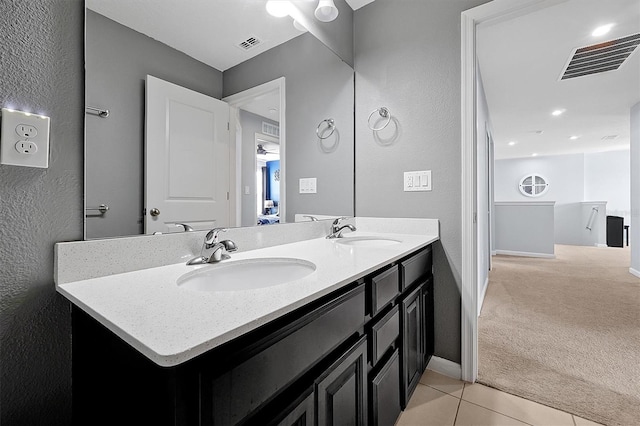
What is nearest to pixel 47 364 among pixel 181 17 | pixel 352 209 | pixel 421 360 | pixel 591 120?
pixel 181 17

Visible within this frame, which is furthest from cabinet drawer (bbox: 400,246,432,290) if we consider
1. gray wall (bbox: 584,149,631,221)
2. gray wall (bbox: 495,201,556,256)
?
gray wall (bbox: 584,149,631,221)

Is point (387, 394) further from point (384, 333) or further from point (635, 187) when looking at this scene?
point (635, 187)

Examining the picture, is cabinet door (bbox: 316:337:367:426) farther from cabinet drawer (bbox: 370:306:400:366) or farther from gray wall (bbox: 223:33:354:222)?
gray wall (bbox: 223:33:354:222)

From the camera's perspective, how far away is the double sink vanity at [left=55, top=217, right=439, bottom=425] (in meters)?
0.49

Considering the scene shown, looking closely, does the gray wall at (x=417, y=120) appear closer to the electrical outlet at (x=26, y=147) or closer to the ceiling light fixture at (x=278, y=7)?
the ceiling light fixture at (x=278, y=7)

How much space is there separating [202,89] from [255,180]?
0.43 meters

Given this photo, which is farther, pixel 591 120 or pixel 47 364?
pixel 591 120

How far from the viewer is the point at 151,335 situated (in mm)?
477

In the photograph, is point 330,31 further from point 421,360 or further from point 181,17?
point 421,360

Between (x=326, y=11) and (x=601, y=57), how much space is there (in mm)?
2863

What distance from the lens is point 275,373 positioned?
0.60 m

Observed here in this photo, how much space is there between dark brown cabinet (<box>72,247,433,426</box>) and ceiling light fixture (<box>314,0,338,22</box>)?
1.41 meters

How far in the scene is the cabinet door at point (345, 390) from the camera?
0.74 meters

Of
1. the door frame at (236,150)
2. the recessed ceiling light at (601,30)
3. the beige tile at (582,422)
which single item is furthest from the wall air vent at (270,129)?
the recessed ceiling light at (601,30)
